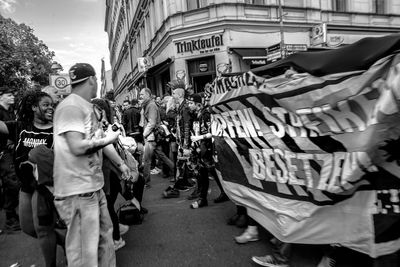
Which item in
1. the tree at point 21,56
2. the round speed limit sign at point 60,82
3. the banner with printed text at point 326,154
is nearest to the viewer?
the banner with printed text at point 326,154

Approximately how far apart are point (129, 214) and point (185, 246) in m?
1.23

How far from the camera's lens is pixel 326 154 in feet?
8.55

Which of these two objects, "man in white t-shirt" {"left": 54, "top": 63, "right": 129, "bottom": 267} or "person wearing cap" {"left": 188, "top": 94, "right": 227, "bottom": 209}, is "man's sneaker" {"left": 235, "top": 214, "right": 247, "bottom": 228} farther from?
"man in white t-shirt" {"left": 54, "top": 63, "right": 129, "bottom": 267}

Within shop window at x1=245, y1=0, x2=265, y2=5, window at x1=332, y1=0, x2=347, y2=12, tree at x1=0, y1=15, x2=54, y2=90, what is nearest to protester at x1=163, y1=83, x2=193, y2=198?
shop window at x1=245, y1=0, x2=265, y2=5

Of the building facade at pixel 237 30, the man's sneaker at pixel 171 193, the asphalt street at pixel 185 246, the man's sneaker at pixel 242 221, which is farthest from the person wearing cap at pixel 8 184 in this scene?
the building facade at pixel 237 30

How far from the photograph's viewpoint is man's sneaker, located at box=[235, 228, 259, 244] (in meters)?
3.58

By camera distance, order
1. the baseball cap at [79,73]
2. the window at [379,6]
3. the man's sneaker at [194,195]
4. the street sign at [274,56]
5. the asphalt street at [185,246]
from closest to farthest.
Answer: the baseball cap at [79,73] < the asphalt street at [185,246] < the man's sneaker at [194,195] < the street sign at [274,56] < the window at [379,6]

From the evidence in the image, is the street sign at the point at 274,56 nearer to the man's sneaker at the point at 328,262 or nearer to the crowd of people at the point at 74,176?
the crowd of people at the point at 74,176

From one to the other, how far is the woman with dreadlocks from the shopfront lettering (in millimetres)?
13975

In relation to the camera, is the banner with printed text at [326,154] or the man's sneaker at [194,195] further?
the man's sneaker at [194,195]

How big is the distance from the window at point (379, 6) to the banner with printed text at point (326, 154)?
69.8ft

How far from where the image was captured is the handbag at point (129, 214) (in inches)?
177

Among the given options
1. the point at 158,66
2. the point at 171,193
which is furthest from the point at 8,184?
the point at 158,66

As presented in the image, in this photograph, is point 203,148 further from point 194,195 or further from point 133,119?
point 133,119
